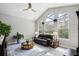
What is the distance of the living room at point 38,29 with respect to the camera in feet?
6.32

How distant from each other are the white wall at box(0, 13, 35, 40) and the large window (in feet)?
0.65

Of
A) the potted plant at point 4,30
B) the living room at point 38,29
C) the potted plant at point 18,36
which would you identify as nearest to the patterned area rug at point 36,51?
the living room at point 38,29

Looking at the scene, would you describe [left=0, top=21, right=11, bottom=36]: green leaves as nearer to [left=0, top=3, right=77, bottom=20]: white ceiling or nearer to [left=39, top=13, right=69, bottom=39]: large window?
[left=0, top=3, right=77, bottom=20]: white ceiling

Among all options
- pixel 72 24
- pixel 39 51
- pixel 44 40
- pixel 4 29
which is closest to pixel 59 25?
pixel 72 24

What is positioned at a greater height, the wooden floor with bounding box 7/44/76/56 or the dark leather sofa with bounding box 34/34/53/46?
the dark leather sofa with bounding box 34/34/53/46

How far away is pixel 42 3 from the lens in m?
2.01

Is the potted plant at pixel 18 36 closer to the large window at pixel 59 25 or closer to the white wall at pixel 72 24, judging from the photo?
the large window at pixel 59 25

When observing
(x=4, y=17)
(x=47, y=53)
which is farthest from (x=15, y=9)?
(x=47, y=53)

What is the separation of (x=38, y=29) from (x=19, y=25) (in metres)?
0.38

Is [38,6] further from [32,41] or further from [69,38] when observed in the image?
[69,38]

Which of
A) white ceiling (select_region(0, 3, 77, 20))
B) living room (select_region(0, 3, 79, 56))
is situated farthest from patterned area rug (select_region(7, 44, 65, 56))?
white ceiling (select_region(0, 3, 77, 20))

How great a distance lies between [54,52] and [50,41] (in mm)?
226

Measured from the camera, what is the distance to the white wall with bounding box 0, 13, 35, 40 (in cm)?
194

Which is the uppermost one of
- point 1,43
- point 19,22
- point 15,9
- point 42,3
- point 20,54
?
point 42,3
